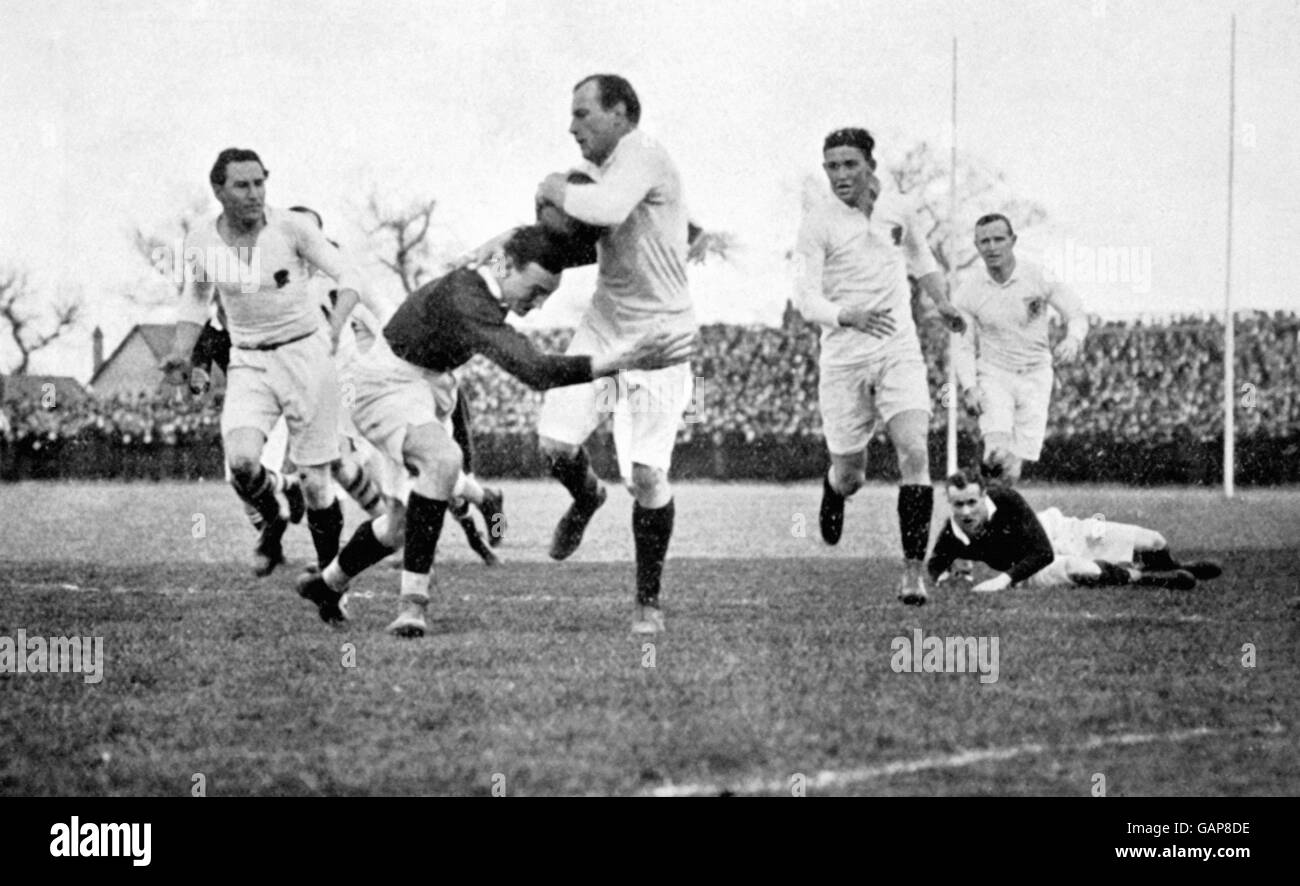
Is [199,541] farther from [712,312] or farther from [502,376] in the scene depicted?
[502,376]

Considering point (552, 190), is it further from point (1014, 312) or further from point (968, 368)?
point (1014, 312)

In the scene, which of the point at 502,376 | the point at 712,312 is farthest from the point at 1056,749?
the point at 502,376

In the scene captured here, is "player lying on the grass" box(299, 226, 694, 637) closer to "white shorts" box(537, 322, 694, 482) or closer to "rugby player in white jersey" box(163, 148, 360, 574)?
"white shorts" box(537, 322, 694, 482)

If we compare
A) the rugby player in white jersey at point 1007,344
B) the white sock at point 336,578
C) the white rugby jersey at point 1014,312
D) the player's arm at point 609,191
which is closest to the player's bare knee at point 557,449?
the white sock at point 336,578

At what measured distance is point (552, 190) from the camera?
18.3 feet

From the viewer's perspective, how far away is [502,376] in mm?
24656

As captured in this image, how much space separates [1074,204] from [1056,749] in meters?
5.17

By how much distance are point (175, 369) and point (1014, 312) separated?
4.63 m

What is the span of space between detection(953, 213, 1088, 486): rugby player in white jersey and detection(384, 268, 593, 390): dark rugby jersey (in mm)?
3954

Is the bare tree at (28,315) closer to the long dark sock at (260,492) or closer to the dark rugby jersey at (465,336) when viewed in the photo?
the long dark sock at (260,492)

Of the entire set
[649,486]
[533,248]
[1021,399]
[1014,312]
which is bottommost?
[649,486]

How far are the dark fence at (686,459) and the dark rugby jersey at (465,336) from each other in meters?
15.6

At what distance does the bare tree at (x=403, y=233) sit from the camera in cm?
1085

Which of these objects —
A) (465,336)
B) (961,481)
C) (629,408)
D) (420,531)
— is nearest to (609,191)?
(465,336)
